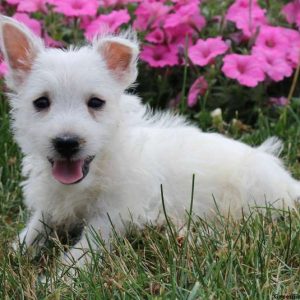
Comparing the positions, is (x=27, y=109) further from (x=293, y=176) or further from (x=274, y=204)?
(x=293, y=176)

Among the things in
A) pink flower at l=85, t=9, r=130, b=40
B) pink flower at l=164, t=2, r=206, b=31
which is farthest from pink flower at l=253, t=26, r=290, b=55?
pink flower at l=85, t=9, r=130, b=40

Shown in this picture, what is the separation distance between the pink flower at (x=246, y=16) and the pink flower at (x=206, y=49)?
246mm

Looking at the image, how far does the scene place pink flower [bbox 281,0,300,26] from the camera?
5.82 metres

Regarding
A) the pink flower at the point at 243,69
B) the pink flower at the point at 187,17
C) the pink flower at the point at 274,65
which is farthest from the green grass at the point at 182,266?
the pink flower at the point at 187,17

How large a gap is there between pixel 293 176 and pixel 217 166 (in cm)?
90

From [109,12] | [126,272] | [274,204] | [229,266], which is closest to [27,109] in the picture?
[126,272]

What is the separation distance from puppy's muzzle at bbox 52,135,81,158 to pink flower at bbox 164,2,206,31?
92.1 inches

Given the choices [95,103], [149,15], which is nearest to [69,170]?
[95,103]

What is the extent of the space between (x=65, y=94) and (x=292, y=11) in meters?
2.89

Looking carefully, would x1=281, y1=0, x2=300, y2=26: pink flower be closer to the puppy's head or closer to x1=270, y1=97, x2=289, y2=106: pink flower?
x1=270, y1=97, x2=289, y2=106: pink flower

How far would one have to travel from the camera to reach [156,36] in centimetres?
573

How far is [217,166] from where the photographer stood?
13.9 feet

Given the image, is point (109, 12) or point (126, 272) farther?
point (109, 12)

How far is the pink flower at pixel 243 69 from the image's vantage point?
5.42m
